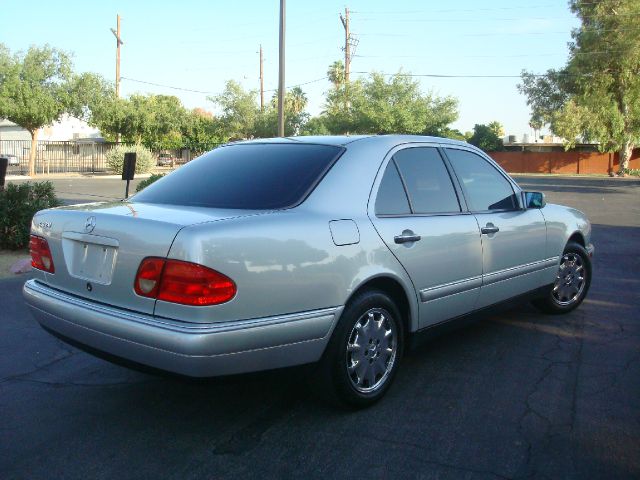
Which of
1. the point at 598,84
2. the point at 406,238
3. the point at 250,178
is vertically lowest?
the point at 406,238

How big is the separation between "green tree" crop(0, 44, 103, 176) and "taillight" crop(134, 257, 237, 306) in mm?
36072

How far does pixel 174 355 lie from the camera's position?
3117 mm

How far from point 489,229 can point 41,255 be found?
3.12m

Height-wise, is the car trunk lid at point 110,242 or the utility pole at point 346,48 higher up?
the utility pole at point 346,48

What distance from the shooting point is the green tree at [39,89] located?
35344 mm

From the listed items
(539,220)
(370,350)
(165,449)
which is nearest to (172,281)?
(165,449)

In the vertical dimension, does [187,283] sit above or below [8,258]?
above

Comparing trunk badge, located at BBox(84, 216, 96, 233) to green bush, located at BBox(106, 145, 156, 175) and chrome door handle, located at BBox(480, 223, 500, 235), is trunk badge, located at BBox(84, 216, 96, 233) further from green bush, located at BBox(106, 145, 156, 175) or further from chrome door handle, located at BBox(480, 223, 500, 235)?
green bush, located at BBox(106, 145, 156, 175)

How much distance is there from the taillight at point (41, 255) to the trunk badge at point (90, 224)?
414mm

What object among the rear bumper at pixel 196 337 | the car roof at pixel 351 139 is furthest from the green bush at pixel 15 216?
the rear bumper at pixel 196 337

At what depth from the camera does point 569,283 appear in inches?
247

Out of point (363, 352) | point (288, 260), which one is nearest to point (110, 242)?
point (288, 260)

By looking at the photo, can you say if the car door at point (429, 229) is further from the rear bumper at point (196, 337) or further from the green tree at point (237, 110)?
the green tree at point (237, 110)

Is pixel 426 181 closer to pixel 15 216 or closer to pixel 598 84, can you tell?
pixel 15 216
